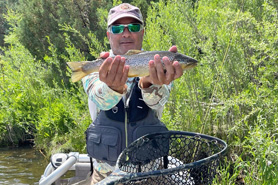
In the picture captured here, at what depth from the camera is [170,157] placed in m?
2.98

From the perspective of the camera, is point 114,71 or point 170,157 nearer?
point 114,71

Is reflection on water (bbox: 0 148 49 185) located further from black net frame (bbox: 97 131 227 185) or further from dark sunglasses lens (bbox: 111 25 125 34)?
dark sunglasses lens (bbox: 111 25 125 34)

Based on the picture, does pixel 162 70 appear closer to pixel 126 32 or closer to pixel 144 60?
pixel 144 60

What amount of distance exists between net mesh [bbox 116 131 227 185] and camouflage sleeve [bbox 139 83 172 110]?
239mm

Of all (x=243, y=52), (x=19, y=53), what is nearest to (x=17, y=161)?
(x=19, y=53)

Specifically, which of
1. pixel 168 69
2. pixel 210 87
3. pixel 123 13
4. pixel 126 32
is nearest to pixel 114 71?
pixel 168 69

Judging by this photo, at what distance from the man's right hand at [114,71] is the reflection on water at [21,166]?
4.80 m

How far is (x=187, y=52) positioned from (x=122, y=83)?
259 centimetres

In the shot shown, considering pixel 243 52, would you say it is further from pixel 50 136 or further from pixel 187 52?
pixel 50 136

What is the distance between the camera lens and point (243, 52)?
4645 millimetres

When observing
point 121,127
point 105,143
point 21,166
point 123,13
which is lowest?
point 21,166

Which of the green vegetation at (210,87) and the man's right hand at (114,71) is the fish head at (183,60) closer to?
the man's right hand at (114,71)

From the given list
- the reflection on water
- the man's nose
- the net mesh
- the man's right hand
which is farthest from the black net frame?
the reflection on water

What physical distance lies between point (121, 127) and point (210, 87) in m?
2.61
